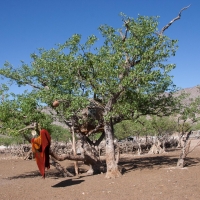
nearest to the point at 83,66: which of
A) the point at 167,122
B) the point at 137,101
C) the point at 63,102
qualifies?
the point at 63,102

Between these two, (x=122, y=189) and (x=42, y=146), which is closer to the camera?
(x=42, y=146)

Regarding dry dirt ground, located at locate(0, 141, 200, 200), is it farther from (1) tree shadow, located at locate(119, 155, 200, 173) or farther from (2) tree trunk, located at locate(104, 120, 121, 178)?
(1) tree shadow, located at locate(119, 155, 200, 173)

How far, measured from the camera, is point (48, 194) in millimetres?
9484

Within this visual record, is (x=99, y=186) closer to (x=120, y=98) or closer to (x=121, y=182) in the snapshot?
(x=121, y=182)

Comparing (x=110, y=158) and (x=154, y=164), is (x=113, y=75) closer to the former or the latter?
(x=110, y=158)

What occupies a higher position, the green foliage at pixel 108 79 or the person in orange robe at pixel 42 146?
the green foliage at pixel 108 79

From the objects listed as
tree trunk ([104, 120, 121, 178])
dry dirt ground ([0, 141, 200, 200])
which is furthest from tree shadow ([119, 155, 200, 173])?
dry dirt ground ([0, 141, 200, 200])

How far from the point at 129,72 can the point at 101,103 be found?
1994 mm

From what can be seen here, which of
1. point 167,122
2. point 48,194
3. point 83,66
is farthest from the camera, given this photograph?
point 167,122

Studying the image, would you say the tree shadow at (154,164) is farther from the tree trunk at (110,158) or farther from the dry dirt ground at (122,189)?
the dry dirt ground at (122,189)

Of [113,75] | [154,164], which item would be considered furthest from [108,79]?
[154,164]

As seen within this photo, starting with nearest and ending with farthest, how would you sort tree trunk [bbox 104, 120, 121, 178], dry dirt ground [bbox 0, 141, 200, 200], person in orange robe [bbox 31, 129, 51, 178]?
dry dirt ground [bbox 0, 141, 200, 200], person in orange robe [bbox 31, 129, 51, 178], tree trunk [bbox 104, 120, 121, 178]

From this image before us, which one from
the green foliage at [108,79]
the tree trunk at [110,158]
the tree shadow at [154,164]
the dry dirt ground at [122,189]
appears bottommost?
the dry dirt ground at [122,189]

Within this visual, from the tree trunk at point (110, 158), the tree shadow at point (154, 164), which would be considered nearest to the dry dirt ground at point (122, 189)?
the tree trunk at point (110, 158)
